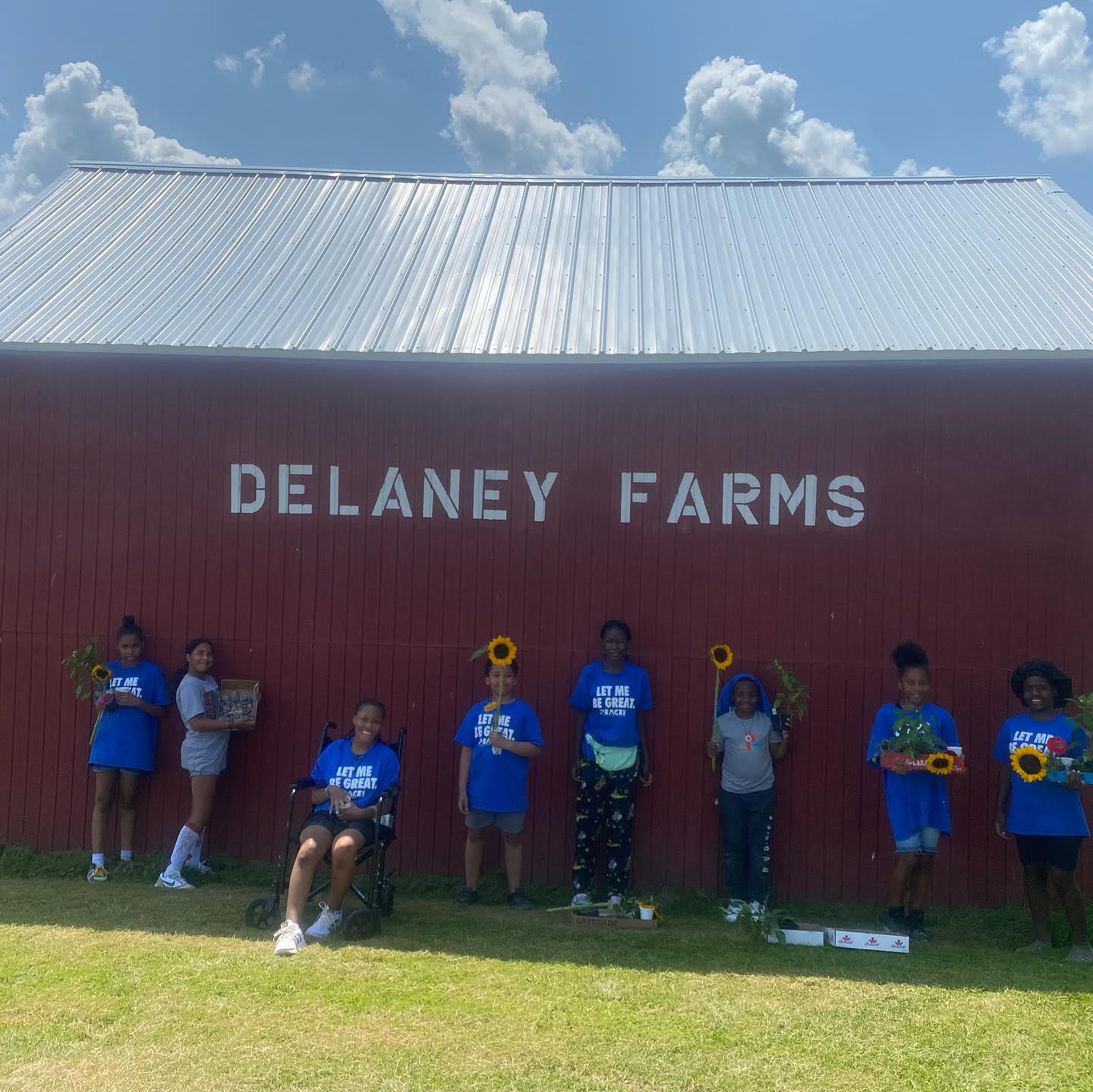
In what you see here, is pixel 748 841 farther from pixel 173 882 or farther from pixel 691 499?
pixel 173 882

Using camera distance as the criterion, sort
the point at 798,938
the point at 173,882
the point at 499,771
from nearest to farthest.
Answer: the point at 798,938 → the point at 499,771 → the point at 173,882

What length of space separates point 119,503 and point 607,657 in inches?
145

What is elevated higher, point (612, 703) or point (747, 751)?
point (612, 703)

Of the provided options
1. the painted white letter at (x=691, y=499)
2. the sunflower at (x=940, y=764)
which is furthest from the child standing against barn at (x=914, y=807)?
the painted white letter at (x=691, y=499)

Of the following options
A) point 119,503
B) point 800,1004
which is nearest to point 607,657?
point 800,1004

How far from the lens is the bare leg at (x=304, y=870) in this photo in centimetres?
579

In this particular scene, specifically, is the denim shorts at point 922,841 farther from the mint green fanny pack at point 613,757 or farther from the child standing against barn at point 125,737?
the child standing against barn at point 125,737

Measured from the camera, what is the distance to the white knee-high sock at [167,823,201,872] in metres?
6.93

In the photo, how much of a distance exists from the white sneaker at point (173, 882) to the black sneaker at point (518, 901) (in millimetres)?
2096

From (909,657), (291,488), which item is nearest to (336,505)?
(291,488)

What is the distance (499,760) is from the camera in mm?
6684

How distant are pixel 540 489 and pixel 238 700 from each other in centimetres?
255

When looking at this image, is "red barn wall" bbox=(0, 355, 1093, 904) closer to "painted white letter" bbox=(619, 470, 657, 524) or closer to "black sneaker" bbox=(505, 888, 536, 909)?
"painted white letter" bbox=(619, 470, 657, 524)

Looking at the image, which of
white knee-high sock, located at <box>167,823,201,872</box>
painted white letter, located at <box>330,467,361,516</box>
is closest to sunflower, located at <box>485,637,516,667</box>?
painted white letter, located at <box>330,467,361,516</box>
